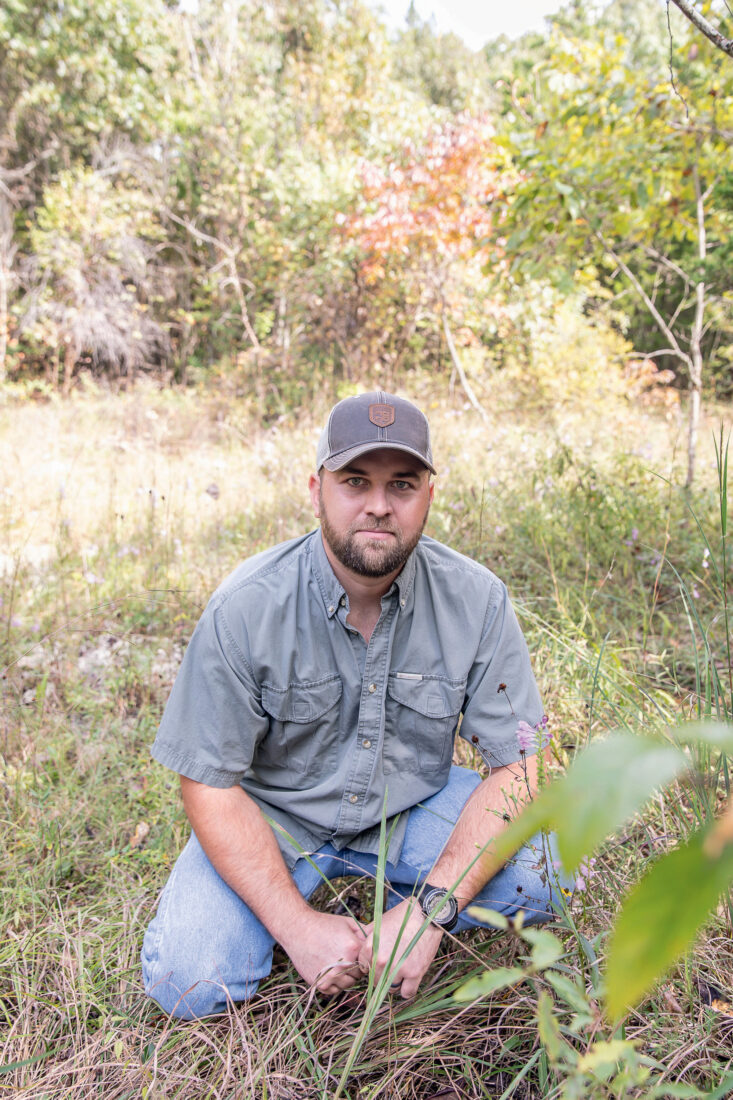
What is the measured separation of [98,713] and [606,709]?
6.10ft

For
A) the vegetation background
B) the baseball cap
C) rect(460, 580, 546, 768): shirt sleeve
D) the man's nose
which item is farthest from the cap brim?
the vegetation background

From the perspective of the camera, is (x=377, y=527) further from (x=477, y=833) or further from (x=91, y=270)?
(x=91, y=270)

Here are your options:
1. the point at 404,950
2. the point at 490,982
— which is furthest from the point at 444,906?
the point at 490,982

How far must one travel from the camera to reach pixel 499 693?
1942 mm

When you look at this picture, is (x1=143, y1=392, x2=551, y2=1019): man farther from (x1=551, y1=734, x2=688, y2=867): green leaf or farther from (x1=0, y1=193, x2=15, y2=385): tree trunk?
(x1=0, y1=193, x2=15, y2=385): tree trunk

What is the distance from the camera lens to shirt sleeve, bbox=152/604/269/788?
177cm

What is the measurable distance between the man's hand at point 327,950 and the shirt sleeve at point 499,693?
575 mm

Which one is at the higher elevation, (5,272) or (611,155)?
(611,155)

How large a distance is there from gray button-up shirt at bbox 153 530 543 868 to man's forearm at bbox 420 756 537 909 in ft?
0.26

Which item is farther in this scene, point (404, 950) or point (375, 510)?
point (375, 510)

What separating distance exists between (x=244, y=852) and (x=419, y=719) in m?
0.58

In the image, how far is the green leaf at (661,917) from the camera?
0.26m

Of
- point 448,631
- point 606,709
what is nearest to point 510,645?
point 448,631

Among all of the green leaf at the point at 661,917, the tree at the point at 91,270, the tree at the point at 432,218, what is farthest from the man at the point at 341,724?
the tree at the point at 91,270
